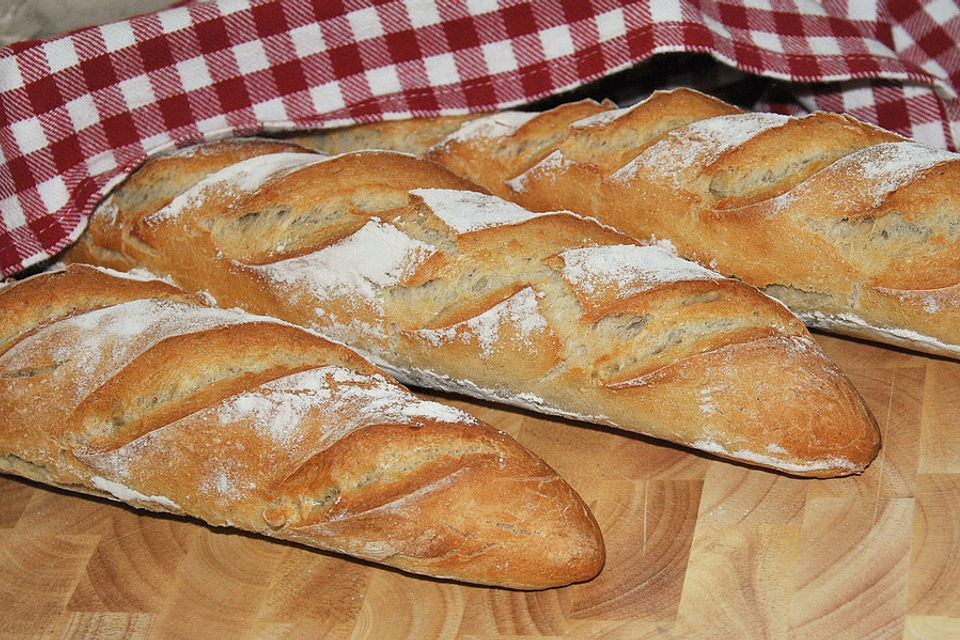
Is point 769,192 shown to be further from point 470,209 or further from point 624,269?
point 470,209

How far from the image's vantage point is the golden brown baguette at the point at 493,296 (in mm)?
1870

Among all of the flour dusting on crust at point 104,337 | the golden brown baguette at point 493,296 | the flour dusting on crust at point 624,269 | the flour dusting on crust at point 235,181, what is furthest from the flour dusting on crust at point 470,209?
the flour dusting on crust at point 104,337

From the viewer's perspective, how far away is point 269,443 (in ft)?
5.99

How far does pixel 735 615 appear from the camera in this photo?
1635mm

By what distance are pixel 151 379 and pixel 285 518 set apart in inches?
13.8

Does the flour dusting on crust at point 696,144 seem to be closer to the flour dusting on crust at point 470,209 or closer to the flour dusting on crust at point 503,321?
the flour dusting on crust at point 470,209

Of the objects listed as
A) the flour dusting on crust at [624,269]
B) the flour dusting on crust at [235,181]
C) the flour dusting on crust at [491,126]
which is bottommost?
the flour dusting on crust at [624,269]

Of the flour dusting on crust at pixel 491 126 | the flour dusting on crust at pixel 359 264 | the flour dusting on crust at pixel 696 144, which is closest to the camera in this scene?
the flour dusting on crust at pixel 359 264

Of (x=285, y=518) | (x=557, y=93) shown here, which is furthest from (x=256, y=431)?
(x=557, y=93)

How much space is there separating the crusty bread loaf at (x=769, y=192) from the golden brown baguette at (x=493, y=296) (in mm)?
137

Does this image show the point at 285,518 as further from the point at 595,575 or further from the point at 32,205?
the point at 32,205

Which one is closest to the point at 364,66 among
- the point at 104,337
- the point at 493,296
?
the point at 493,296

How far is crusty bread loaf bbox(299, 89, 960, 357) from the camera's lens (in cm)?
199

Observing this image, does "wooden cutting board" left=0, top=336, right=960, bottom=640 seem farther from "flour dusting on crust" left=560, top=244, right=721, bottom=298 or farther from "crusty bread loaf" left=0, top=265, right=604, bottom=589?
"flour dusting on crust" left=560, top=244, right=721, bottom=298
